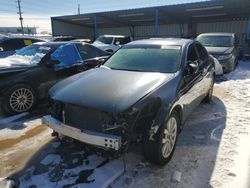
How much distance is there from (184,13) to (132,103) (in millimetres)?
18299

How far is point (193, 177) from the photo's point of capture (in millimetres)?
2734

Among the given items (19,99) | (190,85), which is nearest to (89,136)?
(190,85)

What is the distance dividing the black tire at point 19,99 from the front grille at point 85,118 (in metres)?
2.23

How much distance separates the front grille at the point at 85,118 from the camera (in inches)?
99.7

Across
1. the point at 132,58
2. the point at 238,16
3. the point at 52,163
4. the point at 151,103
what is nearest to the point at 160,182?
the point at 151,103

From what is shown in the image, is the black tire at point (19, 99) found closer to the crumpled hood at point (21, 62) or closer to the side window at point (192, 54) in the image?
the crumpled hood at point (21, 62)

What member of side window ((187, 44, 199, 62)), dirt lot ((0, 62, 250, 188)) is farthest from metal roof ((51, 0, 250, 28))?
dirt lot ((0, 62, 250, 188))

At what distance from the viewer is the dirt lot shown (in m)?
2.67

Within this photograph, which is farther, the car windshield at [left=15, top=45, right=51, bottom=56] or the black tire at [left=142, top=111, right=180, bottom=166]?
the car windshield at [left=15, top=45, right=51, bottom=56]

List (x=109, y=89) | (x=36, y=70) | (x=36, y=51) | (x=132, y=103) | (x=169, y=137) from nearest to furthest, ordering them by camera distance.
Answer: (x=132, y=103), (x=109, y=89), (x=169, y=137), (x=36, y=70), (x=36, y=51)

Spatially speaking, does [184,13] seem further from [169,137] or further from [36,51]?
[169,137]

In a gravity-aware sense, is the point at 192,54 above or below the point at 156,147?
above

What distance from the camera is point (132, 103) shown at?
8.06ft

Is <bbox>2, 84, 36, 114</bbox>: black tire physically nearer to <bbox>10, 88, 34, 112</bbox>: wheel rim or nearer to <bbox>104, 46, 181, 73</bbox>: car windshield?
<bbox>10, 88, 34, 112</bbox>: wheel rim
